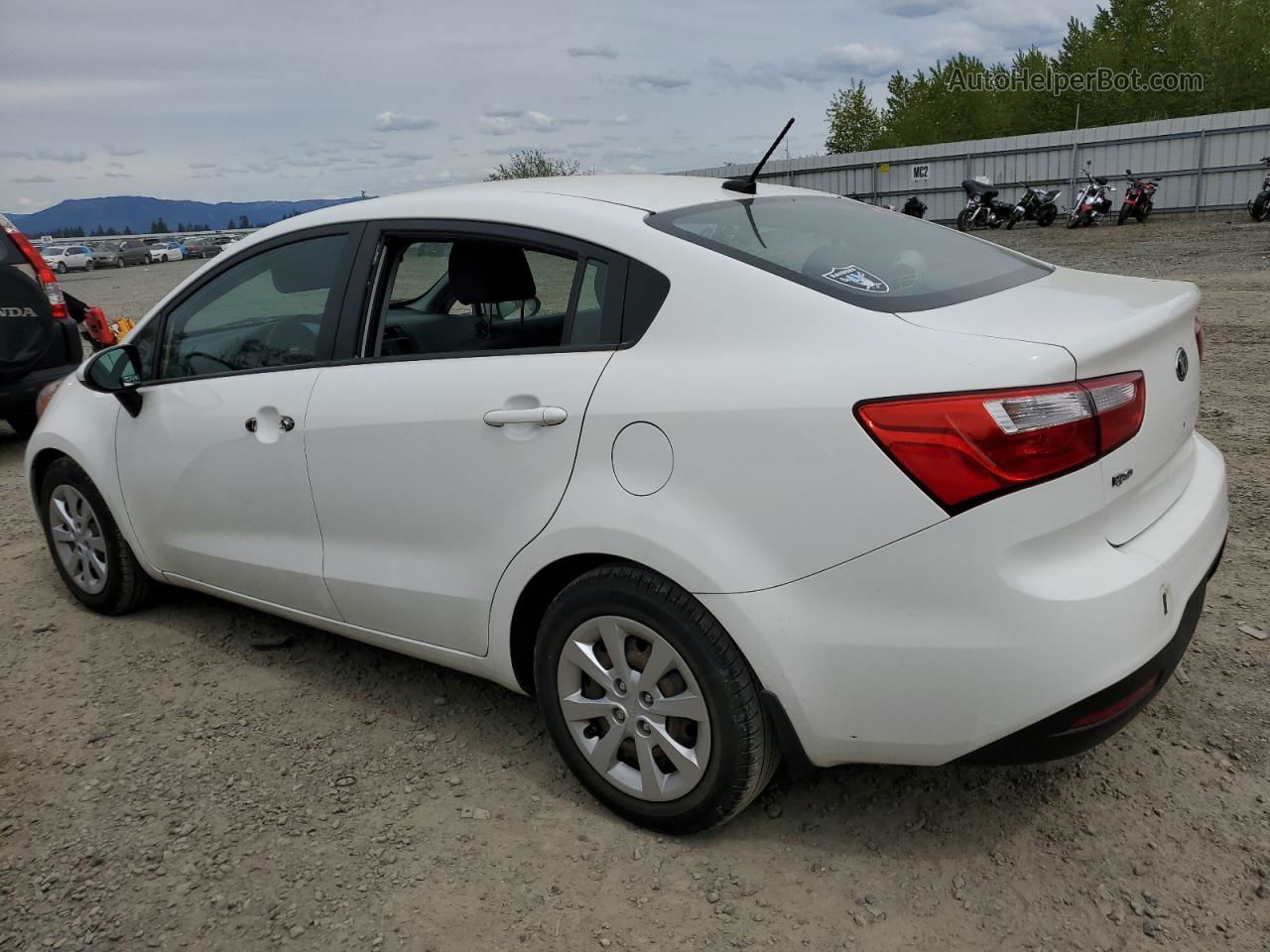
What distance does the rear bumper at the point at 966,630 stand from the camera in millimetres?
2096

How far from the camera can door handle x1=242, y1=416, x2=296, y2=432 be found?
3.22 metres

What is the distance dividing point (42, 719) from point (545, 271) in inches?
92.6

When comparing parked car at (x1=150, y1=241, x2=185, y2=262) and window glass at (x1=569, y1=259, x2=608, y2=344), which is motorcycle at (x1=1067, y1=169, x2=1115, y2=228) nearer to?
window glass at (x1=569, y1=259, x2=608, y2=344)

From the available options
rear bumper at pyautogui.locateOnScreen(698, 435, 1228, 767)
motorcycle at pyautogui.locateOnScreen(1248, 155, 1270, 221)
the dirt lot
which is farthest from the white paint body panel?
motorcycle at pyautogui.locateOnScreen(1248, 155, 1270, 221)

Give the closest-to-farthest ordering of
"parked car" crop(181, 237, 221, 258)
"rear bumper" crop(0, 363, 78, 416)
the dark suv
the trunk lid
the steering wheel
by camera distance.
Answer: the trunk lid → the steering wheel → the dark suv → "rear bumper" crop(0, 363, 78, 416) → "parked car" crop(181, 237, 221, 258)

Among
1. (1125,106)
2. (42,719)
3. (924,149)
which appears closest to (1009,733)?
(42,719)

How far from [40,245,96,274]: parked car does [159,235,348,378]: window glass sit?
181 ft

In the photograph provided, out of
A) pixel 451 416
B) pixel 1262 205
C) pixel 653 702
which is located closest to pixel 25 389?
pixel 451 416

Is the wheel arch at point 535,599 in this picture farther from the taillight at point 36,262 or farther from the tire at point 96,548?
the taillight at point 36,262

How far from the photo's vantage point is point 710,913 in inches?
96.0

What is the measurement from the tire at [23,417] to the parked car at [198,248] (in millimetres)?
58531

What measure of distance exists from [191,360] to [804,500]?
8.11ft

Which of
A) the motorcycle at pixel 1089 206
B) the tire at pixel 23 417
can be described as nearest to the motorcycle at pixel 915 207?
the motorcycle at pixel 1089 206

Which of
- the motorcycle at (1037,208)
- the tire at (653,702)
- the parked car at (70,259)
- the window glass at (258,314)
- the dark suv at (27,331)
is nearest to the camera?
the tire at (653,702)
